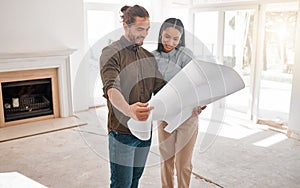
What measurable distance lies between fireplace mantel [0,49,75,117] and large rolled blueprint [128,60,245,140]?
356cm

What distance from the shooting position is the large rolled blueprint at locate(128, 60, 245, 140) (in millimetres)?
713

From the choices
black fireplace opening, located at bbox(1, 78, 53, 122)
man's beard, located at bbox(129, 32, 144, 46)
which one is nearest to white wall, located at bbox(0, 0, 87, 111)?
black fireplace opening, located at bbox(1, 78, 53, 122)

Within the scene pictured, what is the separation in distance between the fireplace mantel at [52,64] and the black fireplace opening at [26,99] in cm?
19

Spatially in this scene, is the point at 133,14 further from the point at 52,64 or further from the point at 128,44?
the point at 52,64

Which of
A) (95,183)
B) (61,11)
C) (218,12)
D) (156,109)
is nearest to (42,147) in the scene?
(95,183)

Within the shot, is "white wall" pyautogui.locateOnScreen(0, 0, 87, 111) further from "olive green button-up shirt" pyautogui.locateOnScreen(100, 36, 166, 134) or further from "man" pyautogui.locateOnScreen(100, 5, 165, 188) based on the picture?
"olive green button-up shirt" pyautogui.locateOnScreen(100, 36, 166, 134)

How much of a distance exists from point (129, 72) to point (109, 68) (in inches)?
2.6

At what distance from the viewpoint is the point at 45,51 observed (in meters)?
4.05

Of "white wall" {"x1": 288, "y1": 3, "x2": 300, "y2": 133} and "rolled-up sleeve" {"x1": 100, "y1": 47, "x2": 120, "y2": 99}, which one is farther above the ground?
"rolled-up sleeve" {"x1": 100, "y1": 47, "x2": 120, "y2": 99}

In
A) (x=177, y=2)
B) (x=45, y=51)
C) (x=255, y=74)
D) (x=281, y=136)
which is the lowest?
(x=281, y=136)

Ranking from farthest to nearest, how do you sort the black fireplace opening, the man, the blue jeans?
the black fireplace opening → the blue jeans → the man

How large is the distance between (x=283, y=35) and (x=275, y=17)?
0.27 meters

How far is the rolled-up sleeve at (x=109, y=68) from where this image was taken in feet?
3.00

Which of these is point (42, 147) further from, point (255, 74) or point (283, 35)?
point (283, 35)
